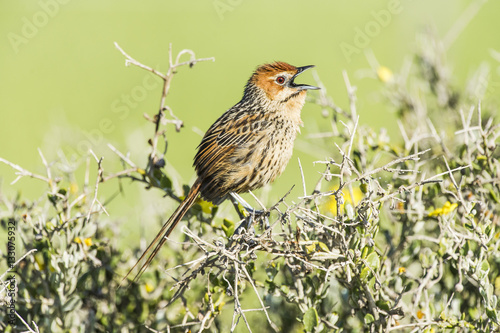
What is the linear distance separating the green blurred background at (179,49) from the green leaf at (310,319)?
506 centimetres

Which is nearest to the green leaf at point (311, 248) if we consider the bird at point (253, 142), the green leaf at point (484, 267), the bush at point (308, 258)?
the bush at point (308, 258)

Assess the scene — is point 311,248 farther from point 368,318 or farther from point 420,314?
point 420,314

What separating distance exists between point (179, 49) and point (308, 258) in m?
11.2

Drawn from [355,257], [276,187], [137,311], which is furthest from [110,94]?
[355,257]

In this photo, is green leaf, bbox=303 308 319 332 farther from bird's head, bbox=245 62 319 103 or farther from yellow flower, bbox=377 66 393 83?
yellow flower, bbox=377 66 393 83

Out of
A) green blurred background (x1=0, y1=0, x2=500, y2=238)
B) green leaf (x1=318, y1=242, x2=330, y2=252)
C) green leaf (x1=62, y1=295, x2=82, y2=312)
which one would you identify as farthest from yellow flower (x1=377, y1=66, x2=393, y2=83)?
green blurred background (x1=0, y1=0, x2=500, y2=238)

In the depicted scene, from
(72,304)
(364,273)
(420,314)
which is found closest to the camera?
(364,273)

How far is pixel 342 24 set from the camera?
607 inches

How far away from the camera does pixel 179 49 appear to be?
44.5 feet

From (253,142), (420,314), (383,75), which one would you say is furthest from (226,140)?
(420,314)

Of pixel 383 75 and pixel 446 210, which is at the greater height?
pixel 383 75

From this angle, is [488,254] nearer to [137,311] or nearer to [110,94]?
[137,311]

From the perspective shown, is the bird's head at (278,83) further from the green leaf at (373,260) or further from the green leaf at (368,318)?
the green leaf at (368,318)

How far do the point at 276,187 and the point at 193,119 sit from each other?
3.45m
